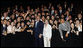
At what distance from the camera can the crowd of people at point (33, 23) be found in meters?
4.47

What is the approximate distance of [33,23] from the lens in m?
4.54

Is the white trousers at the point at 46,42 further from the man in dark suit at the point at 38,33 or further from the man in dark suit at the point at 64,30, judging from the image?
the man in dark suit at the point at 64,30

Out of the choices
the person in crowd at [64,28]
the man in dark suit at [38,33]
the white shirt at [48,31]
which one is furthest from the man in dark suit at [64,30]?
the man in dark suit at [38,33]

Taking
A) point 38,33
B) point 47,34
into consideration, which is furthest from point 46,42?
point 38,33

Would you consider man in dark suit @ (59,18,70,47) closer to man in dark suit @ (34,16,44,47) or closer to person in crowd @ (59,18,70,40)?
person in crowd @ (59,18,70,40)

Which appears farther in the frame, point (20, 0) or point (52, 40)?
point (20, 0)

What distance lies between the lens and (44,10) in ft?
15.4

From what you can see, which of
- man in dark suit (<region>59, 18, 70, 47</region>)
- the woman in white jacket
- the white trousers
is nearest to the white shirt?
the woman in white jacket

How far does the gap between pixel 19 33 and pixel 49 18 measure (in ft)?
2.89

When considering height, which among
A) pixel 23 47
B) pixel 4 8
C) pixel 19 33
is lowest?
pixel 23 47

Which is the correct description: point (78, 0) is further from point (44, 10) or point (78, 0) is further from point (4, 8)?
point (4, 8)

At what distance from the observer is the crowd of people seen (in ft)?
14.7

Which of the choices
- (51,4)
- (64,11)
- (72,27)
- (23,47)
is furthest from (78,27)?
(23,47)

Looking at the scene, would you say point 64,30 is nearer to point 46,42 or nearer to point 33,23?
point 46,42
